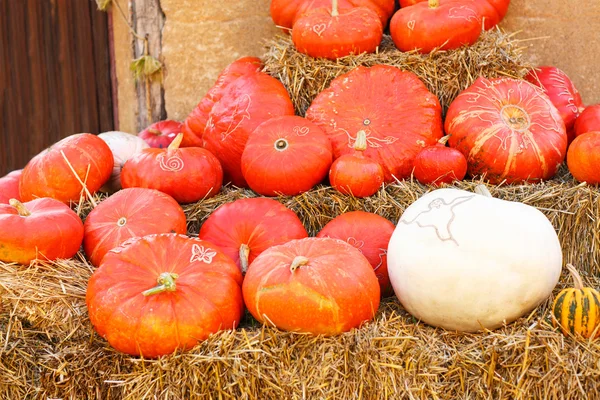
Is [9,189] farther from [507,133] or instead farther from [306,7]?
[507,133]

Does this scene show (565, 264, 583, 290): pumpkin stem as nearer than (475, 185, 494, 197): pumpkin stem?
Yes

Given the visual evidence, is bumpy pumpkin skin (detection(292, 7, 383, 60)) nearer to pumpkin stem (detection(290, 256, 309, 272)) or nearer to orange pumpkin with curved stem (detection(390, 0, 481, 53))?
orange pumpkin with curved stem (detection(390, 0, 481, 53))

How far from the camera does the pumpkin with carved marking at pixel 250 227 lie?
3.31 metres

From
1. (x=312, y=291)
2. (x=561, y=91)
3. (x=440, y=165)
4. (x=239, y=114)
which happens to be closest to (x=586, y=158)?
(x=440, y=165)

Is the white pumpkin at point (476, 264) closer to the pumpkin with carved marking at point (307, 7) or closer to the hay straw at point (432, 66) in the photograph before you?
the hay straw at point (432, 66)

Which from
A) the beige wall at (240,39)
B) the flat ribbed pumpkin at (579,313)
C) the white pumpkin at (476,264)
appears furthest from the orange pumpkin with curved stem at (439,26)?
the flat ribbed pumpkin at (579,313)

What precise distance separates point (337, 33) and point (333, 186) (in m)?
1.02

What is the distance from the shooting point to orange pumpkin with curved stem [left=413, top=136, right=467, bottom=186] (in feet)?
11.6

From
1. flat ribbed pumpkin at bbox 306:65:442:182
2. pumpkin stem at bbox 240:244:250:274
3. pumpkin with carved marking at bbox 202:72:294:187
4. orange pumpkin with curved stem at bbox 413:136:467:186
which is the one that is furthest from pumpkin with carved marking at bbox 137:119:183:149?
orange pumpkin with curved stem at bbox 413:136:467:186

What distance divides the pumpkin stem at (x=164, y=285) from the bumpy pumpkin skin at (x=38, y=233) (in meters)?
0.75

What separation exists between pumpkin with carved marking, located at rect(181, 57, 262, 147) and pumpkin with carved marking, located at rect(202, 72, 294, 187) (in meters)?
0.17

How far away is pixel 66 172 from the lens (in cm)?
372

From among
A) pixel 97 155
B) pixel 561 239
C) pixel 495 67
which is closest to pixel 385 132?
pixel 495 67

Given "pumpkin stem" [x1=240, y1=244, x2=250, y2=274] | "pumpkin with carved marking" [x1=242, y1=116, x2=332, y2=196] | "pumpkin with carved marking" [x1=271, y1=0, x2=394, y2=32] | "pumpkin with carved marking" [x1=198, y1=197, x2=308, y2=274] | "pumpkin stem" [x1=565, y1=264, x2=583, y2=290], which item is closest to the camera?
"pumpkin stem" [x1=565, y1=264, x2=583, y2=290]
